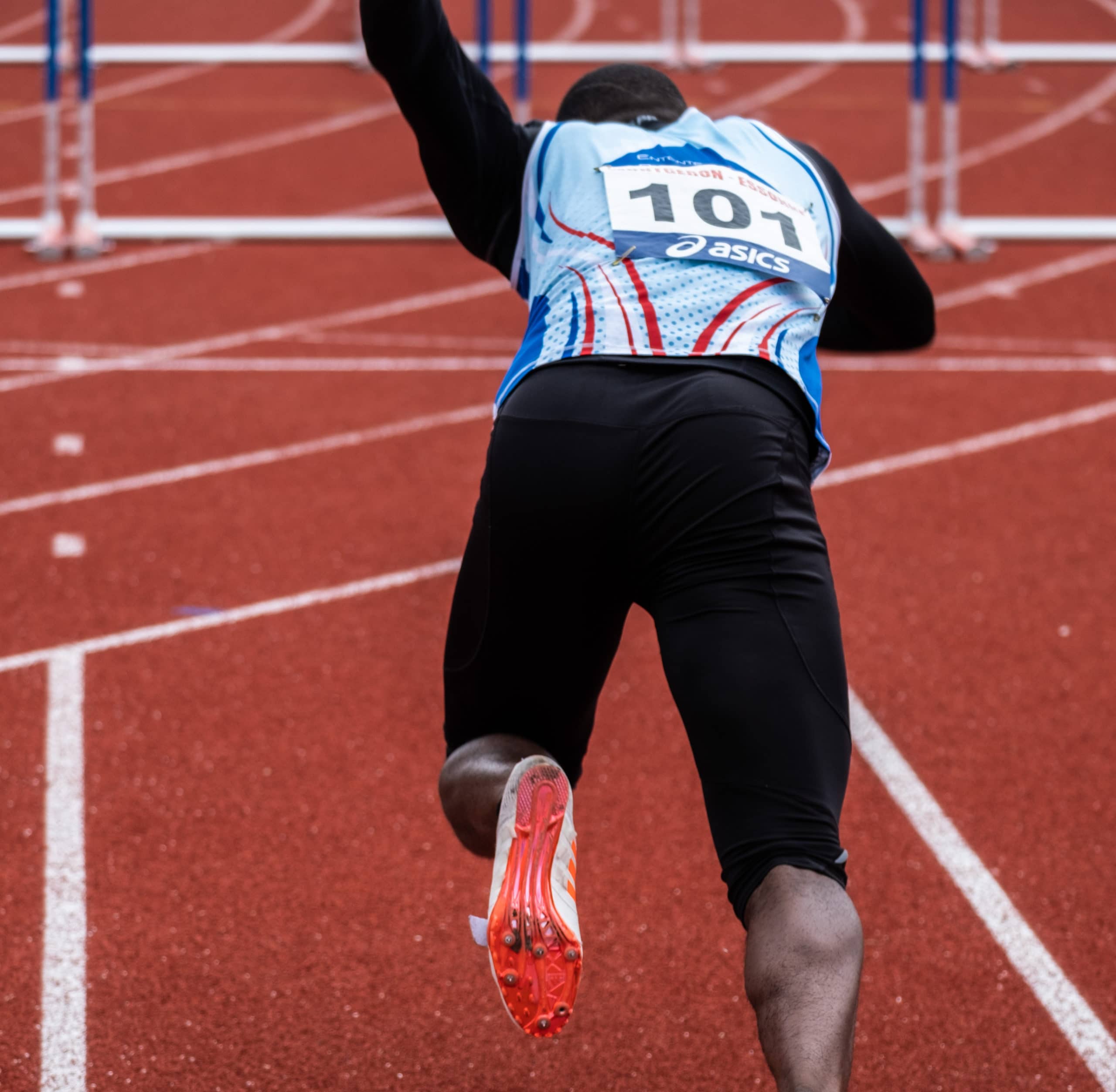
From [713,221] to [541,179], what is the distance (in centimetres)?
29

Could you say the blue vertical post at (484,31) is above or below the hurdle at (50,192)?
above

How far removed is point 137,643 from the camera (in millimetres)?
4305

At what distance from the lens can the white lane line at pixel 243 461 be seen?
5.17m

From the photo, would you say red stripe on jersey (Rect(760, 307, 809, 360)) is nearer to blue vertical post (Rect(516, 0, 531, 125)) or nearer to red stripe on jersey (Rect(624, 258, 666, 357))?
red stripe on jersey (Rect(624, 258, 666, 357))

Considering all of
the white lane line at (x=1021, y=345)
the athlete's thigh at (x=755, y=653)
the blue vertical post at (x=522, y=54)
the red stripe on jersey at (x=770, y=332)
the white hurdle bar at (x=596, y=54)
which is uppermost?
the red stripe on jersey at (x=770, y=332)

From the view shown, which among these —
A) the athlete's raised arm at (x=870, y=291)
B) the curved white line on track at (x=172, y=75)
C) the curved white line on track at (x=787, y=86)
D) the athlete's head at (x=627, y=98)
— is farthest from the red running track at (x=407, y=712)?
the curved white line on track at (x=172, y=75)

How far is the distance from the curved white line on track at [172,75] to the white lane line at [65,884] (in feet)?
25.7

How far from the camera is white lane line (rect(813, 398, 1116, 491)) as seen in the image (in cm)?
548

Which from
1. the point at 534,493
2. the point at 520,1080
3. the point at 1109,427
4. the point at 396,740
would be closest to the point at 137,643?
the point at 396,740

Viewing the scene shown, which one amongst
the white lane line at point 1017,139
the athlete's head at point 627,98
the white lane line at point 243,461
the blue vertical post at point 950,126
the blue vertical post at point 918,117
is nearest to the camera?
the athlete's head at point 627,98

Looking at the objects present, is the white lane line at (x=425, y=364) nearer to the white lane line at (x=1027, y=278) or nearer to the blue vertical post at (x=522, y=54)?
the white lane line at (x=1027, y=278)

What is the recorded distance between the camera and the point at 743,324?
2.09 m

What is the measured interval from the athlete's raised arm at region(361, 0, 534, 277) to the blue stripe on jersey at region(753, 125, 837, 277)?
354 millimetres

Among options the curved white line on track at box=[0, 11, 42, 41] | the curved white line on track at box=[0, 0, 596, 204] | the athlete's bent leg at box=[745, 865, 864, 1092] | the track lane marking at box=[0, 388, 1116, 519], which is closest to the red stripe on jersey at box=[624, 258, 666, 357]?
the athlete's bent leg at box=[745, 865, 864, 1092]
